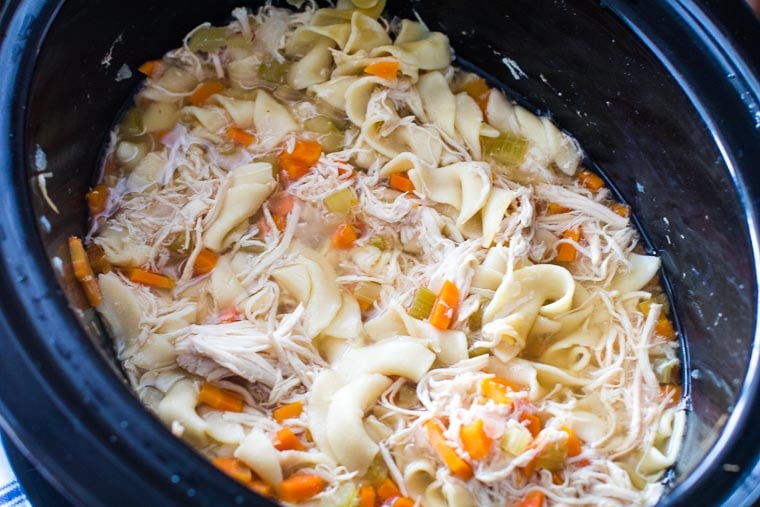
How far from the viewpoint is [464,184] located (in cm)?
334

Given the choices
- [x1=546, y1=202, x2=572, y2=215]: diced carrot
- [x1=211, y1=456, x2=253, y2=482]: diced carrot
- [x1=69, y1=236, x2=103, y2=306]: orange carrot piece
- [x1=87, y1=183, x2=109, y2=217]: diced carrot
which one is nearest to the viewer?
[x1=211, y1=456, x2=253, y2=482]: diced carrot

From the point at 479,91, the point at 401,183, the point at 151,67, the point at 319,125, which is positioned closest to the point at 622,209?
the point at 479,91

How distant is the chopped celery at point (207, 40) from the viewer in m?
3.60

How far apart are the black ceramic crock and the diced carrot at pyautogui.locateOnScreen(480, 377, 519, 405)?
62 cm

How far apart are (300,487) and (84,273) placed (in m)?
1.02

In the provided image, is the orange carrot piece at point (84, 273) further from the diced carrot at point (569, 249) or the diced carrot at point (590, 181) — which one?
the diced carrot at point (590, 181)

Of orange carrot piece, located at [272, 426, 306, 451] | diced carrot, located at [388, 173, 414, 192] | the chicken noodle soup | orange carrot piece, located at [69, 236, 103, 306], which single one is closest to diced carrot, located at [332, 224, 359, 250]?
the chicken noodle soup

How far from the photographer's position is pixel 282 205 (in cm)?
333

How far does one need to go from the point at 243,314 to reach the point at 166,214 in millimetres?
524

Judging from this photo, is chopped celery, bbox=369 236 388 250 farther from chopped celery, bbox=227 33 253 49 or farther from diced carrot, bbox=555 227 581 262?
chopped celery, bbox=227 33 253 49

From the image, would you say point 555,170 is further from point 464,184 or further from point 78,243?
point 78,243

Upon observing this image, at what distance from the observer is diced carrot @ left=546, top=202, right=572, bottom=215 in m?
3.45

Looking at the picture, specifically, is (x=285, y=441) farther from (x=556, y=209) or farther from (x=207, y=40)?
(x=207, y=40)

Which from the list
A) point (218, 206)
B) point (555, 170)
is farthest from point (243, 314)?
point (555, 170)
